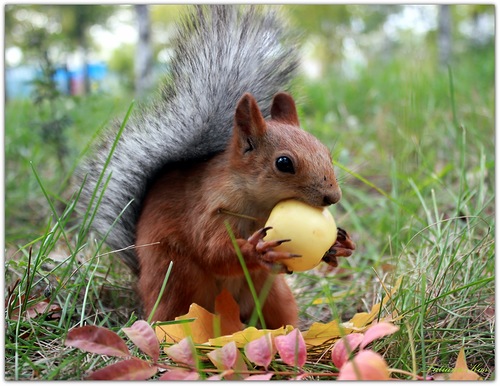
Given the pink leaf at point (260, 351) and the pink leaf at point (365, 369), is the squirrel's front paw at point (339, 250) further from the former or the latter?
the pink leaf at point (365, 369)

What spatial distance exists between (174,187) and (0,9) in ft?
1.73

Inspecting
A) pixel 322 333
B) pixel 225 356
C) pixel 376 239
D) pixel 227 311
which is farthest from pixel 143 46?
pixel 225 356

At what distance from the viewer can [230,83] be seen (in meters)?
1.20

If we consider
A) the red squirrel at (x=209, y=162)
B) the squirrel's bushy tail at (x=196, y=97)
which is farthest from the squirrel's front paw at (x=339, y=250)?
the squirrel's bushy tail at (x=196, y=97)

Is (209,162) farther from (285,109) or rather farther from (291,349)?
(291,349)

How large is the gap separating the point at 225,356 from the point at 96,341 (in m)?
0.20

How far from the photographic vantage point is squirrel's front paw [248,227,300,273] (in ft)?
3.09

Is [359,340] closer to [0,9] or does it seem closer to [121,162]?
[121,162]

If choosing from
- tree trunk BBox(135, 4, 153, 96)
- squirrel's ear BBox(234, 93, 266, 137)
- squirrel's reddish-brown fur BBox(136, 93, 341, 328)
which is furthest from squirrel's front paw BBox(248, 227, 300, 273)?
tree trunk BBox(135, 4, 153, 96)

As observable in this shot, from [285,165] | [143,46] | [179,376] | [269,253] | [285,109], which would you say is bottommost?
[179,376]

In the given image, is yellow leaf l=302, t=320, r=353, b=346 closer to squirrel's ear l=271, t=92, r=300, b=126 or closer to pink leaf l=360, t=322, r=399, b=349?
pink leaf l=360, t=322, r=399, b=349

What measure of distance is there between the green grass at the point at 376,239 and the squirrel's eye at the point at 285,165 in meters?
0.22

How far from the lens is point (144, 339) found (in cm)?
85

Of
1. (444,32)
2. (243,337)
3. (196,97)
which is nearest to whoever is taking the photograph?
(243,337)
